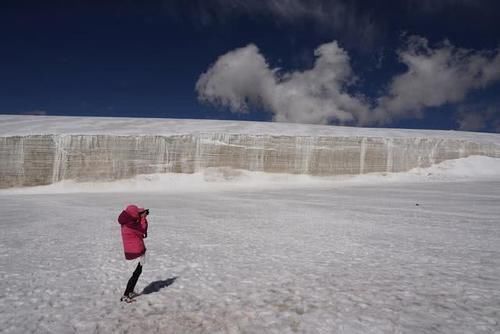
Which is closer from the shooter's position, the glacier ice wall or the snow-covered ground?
the snow-covered ground

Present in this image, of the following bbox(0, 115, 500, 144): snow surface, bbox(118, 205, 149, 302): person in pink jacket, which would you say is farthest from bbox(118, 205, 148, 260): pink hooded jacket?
bbox(0, 115, 500, 144): snow surface

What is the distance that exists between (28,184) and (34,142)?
11.1ft

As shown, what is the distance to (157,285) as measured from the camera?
6000 mm

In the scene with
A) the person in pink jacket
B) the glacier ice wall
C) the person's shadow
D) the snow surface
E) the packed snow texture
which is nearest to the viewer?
the person in pink jacket

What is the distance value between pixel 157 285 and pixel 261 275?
1685 millimetres

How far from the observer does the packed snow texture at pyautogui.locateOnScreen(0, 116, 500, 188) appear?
30672 millimetres

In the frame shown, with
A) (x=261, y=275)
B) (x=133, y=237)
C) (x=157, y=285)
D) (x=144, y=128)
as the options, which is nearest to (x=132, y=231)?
(x=133, y=237)

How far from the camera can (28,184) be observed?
3006 cm

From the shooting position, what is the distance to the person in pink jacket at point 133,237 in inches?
207

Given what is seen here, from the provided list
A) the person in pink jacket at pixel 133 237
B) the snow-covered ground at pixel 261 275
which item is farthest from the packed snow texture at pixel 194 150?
the person in pink jacket at pixel 133 237

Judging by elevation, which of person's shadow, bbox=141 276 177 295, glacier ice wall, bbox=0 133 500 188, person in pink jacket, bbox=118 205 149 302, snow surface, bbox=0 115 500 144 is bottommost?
person's shadow, bbox=141 276 177 295

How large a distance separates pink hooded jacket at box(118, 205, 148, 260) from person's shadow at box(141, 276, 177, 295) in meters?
0.70

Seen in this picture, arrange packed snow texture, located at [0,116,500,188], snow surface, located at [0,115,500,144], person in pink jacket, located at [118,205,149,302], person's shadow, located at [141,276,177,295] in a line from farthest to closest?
1. snow surface, located at [0,115,500,144]
2. packed snow texture, located at [0,116,500,188]
3. person's shadow, located at [141,276,177,295]
4. person in pink jacket, located at [118,205,149,302]

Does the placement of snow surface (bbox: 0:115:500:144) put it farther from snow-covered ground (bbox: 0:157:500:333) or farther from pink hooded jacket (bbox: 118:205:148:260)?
pink hooded jacket (bbox: 118:205:148:260)
